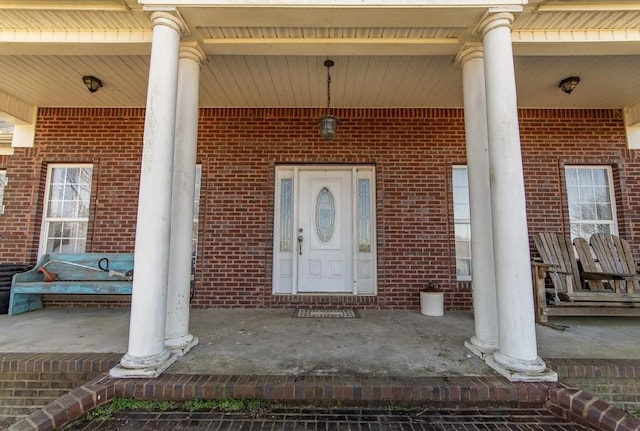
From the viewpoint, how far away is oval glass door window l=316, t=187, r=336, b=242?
15.6 ft

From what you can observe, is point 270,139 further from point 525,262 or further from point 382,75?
point 525,262

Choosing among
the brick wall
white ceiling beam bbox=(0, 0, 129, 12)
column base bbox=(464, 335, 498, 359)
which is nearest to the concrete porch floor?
column base bbox=(464, 335, 498, 359)

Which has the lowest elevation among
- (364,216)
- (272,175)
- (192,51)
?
(364,216)

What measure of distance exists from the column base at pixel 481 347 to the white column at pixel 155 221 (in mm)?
2472

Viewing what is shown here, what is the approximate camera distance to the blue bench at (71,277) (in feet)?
12.9

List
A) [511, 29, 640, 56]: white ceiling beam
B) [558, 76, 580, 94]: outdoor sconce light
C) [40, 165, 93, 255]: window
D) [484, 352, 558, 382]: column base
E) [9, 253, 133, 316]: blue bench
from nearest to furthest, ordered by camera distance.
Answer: [484, 352, 558, 382]: column base
[511, 29, 640, 56]: white ceiling beam
[558, 76, 580, 94]: outdoor sconce light
[9, 253, 133, 316]: blue bench
[40, 165, 93, 255]: window

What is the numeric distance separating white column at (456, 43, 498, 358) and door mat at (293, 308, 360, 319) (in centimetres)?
154

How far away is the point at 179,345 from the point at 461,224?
12.8 ft

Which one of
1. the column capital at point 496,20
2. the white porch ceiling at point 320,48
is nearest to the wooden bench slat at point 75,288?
the white porch ceiling at point 320,48

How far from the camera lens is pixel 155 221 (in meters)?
2.43

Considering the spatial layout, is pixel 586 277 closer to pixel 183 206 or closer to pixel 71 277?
pixel 183 206

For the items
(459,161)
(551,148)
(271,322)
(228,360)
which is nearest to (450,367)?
(228,360)

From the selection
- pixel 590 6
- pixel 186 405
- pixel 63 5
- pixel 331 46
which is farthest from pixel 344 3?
pixel 186 405

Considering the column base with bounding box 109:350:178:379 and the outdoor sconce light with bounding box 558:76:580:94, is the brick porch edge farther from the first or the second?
the outdoor sconce light with bounding box 558:76:580:94
